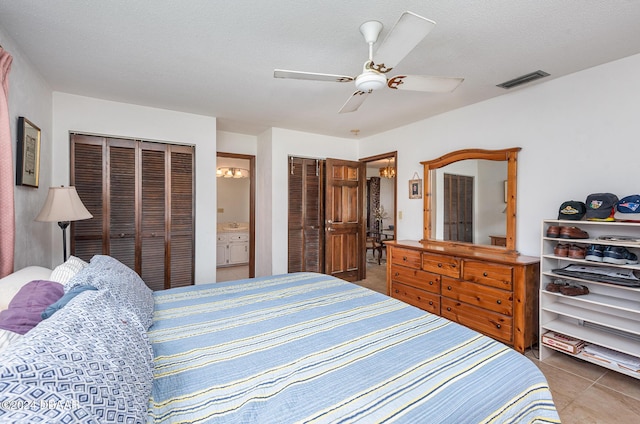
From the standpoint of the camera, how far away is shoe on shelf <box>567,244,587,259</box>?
2.35 m

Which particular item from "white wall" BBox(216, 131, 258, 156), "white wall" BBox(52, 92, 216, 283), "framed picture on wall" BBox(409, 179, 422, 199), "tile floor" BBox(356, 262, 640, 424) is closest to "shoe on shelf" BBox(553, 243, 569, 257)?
"tile floor" BBox(356, 262, 640, 424)

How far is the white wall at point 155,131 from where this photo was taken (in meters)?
3.19

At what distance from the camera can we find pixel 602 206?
89.8 inches

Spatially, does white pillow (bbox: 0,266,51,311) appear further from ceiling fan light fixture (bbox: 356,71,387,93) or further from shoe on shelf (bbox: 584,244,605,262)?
shoe on shelf (bbox: 584,244,605,262)

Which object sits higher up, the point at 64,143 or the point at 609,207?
the point at 64,143

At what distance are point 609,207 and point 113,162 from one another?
15.6ft

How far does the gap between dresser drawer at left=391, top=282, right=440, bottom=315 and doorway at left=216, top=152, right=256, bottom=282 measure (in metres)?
2.51

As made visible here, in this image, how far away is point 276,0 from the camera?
170cm

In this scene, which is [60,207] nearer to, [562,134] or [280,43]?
[280,43]

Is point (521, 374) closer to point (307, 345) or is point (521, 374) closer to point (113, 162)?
point (307, 345)

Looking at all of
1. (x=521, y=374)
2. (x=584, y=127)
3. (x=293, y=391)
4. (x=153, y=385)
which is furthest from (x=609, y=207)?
(x=153, y=385)

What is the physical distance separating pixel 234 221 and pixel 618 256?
20.7ft

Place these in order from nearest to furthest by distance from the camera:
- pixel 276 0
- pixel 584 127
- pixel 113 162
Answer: pixel 276 0 → pixel 584 127 → pixel 113 162

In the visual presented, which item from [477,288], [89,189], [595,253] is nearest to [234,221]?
[89,189]
